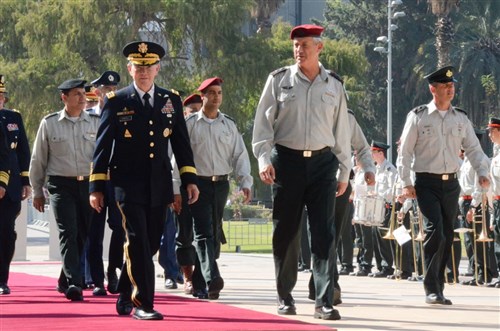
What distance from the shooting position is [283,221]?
12.1 meters

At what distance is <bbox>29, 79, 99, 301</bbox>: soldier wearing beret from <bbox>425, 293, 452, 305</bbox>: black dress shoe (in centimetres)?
332

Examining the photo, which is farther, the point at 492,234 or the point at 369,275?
the point at 369,275

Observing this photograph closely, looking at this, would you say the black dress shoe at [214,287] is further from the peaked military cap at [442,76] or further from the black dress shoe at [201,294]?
the peaked military cap at [442,76]

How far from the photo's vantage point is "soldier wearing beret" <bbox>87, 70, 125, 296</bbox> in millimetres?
13750

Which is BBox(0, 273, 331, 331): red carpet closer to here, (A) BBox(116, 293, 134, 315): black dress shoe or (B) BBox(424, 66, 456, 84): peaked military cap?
(A) BBox(116, 293, 134, 315): black dress shoe

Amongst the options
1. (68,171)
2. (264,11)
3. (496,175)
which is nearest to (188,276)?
(68,171)

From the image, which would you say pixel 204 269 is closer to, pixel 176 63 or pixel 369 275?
pixel 369 275

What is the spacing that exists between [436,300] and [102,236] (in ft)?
11.3

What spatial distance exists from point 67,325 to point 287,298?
2.27 m

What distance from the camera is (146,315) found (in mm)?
11008

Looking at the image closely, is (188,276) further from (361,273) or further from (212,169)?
(361,273)

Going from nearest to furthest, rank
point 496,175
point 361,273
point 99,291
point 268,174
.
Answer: point 268,174 → point 99,291 → point 496,175 → point 361,273

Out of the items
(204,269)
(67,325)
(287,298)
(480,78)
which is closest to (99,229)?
(204,269)

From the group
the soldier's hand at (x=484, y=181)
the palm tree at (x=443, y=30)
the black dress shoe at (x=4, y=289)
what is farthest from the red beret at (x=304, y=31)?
the palm tree at (x=443, y=30)
